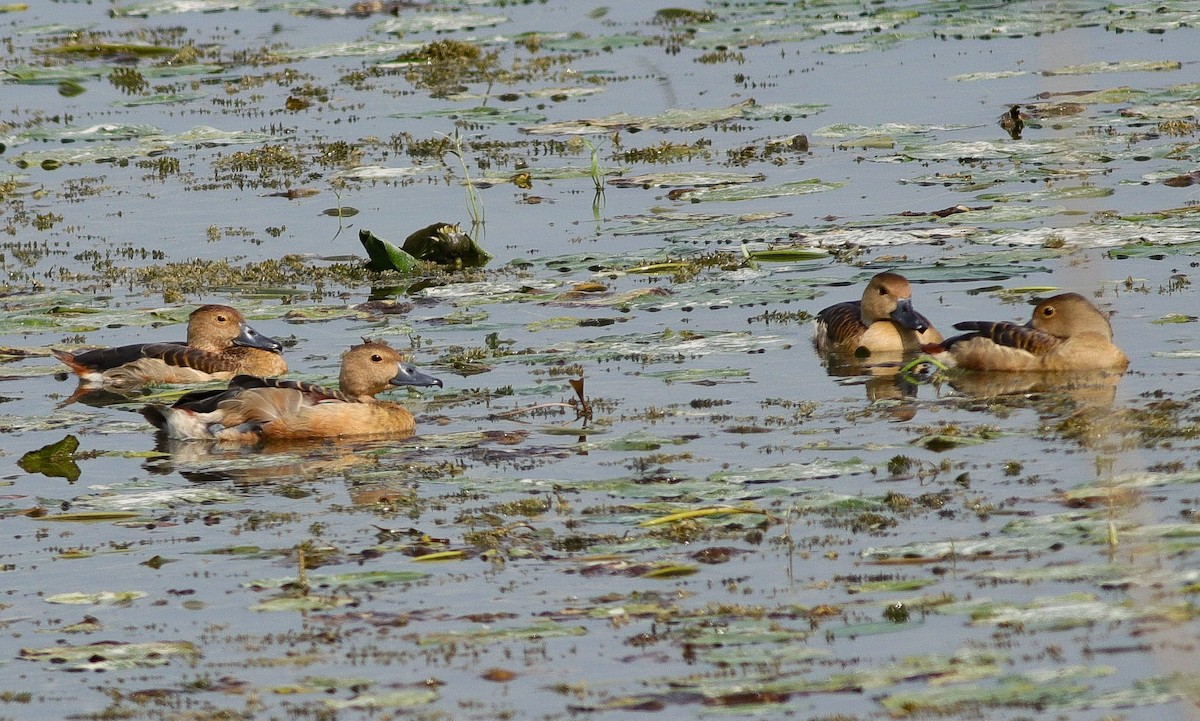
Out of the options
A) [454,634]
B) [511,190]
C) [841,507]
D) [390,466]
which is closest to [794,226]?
[511,190]

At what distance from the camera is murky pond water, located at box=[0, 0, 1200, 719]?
638cm

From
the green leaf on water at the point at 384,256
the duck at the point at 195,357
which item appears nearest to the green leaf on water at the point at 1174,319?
the duck at the point at 195,357

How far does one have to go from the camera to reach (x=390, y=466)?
9547mm

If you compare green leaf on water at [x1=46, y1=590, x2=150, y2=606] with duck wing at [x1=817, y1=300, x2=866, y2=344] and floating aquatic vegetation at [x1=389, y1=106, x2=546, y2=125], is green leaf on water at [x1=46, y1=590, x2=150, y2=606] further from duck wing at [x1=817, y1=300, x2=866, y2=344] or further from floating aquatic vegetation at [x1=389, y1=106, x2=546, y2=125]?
floating aquatic vegetation at [x1=389, y1=106, x2=546, y2=125]

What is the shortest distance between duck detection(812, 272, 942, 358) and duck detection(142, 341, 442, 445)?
2571 millimetres

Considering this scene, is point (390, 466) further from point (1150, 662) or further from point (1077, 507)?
point (1150, 662)

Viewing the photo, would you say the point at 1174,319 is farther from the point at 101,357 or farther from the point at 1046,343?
the point at 101,357

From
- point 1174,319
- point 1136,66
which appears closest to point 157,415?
point 1174,319

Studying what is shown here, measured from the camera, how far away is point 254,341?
1225 cm

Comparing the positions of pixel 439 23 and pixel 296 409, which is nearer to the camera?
pixel 296 409

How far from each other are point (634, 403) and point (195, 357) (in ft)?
11.1

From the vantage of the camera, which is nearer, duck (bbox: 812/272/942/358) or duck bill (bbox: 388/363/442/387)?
duck bill (bbox: 388/363/442/387)

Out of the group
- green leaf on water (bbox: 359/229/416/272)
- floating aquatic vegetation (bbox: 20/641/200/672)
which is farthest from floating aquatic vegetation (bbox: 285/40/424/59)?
floating aquatic vegetation (bbox: 20/641/200/672)

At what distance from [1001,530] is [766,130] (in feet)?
39.4
